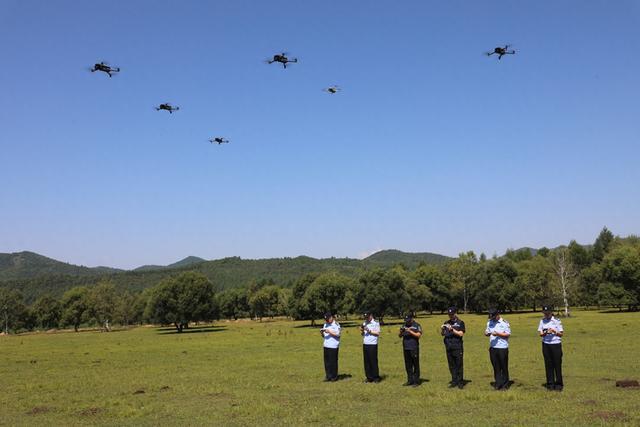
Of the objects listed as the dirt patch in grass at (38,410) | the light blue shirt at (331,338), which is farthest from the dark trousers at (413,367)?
the dirt patch in grass at (38,410)

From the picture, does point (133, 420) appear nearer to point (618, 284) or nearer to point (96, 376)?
point (96, 376)

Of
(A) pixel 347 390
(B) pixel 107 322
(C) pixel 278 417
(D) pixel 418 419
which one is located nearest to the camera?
(D) pixel 418 419

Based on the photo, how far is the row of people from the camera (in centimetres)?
1623

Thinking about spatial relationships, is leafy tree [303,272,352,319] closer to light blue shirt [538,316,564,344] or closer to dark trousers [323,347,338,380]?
dark trousers [323,347,338,380]

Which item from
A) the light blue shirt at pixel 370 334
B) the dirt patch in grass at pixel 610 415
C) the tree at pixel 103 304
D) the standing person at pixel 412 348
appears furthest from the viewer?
the tree at pixel 103 304

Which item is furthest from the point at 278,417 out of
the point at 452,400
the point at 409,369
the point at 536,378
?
the point at 536,378

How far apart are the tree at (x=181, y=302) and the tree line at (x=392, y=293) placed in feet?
0.59

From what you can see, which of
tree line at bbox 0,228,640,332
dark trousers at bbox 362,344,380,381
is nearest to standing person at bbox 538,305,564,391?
dark trousers at bbox 362,344,380,381

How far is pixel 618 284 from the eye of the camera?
92250 mm

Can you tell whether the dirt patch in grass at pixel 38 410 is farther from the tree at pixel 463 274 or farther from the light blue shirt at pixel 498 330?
the tree at pixel 463 274

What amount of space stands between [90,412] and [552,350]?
14.3 m

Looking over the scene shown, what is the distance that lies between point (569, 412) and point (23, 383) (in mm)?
22563

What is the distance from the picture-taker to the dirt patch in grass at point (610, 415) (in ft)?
38.5

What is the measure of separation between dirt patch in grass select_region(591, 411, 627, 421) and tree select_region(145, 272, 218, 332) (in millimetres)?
84825
